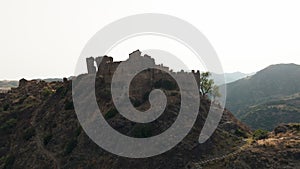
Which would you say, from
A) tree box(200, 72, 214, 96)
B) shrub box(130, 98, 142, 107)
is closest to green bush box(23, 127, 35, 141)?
shrub box(130, 98, 142, 107)

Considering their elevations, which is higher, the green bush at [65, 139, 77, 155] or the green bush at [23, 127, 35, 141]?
the green bush at [23, 127, 35, 141]

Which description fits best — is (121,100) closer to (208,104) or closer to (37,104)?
(208,104)

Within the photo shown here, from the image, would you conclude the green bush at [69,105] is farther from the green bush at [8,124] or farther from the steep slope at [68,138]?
the green bush at [8,124]

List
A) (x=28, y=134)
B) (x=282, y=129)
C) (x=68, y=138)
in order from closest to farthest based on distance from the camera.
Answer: (x=282, y=129) → (x=68, y=138) → (x=28, y=134)

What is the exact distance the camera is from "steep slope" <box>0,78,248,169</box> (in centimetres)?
6412

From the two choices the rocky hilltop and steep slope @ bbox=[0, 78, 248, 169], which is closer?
the rocky hilltop

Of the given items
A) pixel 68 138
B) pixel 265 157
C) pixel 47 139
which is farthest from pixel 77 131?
pixel 265 157

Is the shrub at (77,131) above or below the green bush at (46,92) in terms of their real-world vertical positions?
below

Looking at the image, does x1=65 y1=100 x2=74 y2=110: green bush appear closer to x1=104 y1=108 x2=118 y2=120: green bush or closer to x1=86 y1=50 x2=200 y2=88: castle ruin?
x1=86 y1=50 x2=200 y2=88: castle ruin

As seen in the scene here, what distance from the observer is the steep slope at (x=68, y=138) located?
64125 millimetres

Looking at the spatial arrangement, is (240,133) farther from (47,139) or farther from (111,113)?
(47,139)

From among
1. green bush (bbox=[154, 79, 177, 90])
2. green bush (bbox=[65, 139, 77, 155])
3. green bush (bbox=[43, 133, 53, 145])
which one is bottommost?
green bush (bbox=[65, 139, 77, 155])

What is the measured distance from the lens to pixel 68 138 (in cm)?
7862

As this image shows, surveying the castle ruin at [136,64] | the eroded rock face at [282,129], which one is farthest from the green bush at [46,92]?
the eroded rock face at [282,129]
